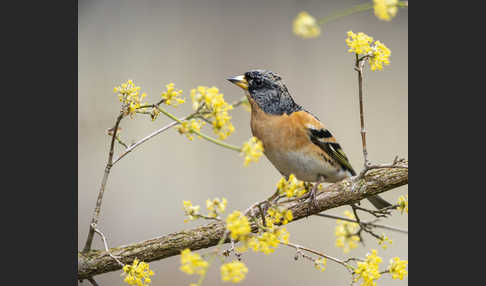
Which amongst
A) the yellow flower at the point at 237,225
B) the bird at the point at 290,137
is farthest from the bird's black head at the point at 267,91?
the yellow flower at the point at 237,225

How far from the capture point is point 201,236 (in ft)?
→ 4.93

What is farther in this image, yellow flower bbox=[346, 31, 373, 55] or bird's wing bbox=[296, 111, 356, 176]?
bird's wing bbox=[296, 111, 356, 176]

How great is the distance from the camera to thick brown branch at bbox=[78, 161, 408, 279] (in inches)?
59.1

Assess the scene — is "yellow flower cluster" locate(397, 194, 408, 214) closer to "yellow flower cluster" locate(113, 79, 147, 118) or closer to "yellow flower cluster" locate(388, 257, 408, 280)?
"yellow flower cluster" locate(388, 257, 408, 280)

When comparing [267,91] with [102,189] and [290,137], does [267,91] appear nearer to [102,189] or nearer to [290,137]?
[290,137]

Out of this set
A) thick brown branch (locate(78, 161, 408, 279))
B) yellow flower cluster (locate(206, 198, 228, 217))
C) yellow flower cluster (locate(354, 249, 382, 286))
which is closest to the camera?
yellow flower cluster (locate(206, 198, 228, 217))

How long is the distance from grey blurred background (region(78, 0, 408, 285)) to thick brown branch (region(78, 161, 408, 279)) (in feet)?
0.74

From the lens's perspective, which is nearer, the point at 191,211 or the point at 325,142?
the point at 191,211

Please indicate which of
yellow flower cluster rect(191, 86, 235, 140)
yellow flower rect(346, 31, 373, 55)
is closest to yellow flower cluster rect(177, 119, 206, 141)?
yellow flower cluster rect(191, 86, 235, 140)

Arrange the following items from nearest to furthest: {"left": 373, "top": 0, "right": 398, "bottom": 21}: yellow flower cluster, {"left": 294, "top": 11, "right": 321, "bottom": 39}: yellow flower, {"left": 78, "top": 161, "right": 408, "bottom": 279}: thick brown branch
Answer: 1. {"left": 294, "top": 11, "right": 321, "bottom": 39}: yellow flower
2. {"left": 373, "top": 0, "right": 398, "bottom": 21}: yellow flower cluster
3. {"left": 78, "top": 161, "right": 408, "bottom": 279}: thick brown branch

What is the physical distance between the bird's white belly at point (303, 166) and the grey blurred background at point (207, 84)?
1.11 ft

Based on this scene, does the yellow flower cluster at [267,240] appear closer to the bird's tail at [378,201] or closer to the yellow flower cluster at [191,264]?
the yellow flower cluster at [191,264]

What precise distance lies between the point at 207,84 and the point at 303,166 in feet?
2.59

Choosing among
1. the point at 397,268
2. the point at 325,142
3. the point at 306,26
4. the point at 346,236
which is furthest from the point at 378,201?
the point at 306,26
